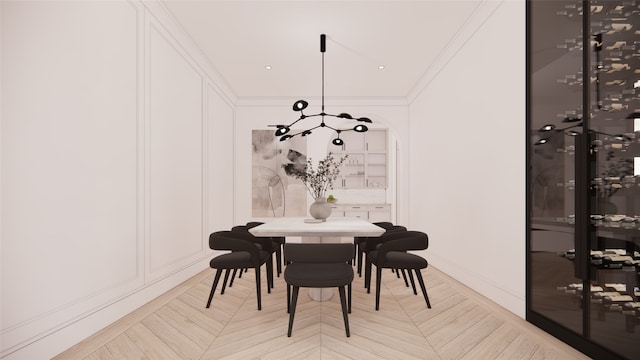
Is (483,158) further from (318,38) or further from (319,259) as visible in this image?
(318,38)

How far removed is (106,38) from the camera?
2.60 meters

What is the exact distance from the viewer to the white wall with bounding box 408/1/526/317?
289 cm

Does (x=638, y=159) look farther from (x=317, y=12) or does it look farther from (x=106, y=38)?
(x=106, y=38)

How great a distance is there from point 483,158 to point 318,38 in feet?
8.16

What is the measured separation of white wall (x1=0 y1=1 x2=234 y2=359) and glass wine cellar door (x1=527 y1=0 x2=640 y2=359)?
3517 mm

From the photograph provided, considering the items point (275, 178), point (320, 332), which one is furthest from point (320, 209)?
point (275, 178)

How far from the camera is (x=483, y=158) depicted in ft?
11.3

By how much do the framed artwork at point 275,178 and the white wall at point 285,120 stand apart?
12cm

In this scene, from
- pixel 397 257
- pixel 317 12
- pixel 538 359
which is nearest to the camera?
pixel 538 359

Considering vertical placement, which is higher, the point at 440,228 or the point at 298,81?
the point at 298,81

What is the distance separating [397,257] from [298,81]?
3754 mm

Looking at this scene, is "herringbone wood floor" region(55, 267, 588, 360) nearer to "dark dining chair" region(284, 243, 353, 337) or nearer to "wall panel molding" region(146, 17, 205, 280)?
"dark dining chair" region(284, 243, 353, 337)

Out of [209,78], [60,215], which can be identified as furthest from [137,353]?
[209,78]

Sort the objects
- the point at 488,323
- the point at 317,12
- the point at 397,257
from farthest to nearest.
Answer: the point at 317,12 < the point at 397,257 < the point at 488,323
